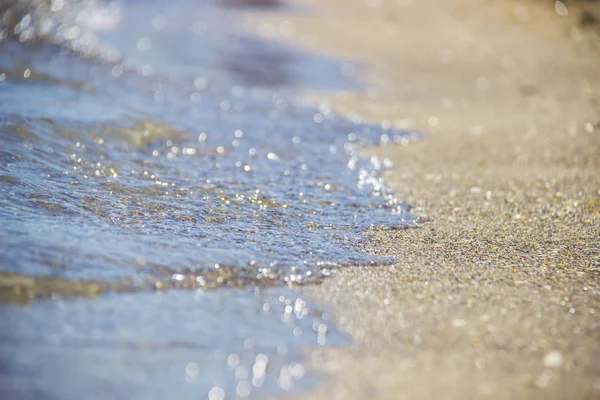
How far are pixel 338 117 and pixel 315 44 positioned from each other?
5815 mm

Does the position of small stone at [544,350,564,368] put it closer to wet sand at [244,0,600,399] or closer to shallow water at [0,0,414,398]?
wet sand at [244,0,600,399]

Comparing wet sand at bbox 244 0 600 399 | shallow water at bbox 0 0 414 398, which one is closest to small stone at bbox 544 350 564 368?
wet sand at bbox 244 0 600 399

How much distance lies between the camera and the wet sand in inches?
98.4

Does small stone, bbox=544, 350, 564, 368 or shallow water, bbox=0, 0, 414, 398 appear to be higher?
shallow water, bbox=0, 0, 414, 398

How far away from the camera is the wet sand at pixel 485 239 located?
8.20 feet

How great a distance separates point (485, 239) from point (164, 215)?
1895 mm

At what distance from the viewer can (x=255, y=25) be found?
15117 mm

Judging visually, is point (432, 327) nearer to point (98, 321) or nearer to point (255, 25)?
point (98, 321)

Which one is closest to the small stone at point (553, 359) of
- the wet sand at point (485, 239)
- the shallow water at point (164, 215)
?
the wet sand at point (485, 239)

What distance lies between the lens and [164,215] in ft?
12.7

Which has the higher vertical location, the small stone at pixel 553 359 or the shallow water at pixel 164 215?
the shallow water at pixel 164 215

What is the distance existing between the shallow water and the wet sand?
25 centimetres

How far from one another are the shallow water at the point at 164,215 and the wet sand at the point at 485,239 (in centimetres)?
25

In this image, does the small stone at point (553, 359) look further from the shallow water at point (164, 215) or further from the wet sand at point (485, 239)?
the shallow water at point (164, 215)
